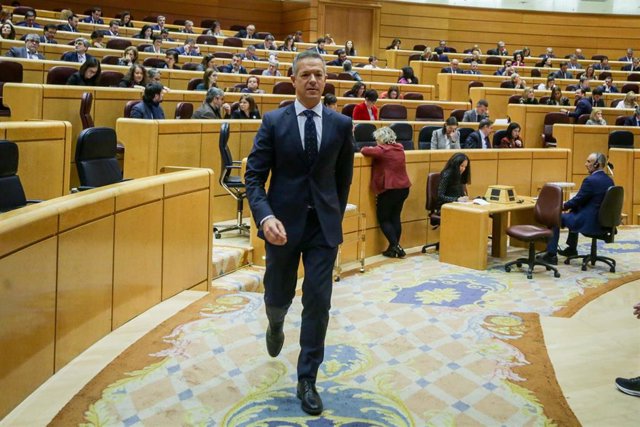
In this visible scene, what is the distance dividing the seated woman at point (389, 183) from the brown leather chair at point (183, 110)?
1742mm

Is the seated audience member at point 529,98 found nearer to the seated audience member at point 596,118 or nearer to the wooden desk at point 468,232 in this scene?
the seated audience member at point 596,118

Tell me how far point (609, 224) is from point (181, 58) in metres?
6.94

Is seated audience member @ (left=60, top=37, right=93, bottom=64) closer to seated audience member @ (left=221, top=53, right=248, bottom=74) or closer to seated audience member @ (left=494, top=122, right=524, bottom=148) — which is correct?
seated audience member @ (left=221, top=53, right=248, bottom=74)

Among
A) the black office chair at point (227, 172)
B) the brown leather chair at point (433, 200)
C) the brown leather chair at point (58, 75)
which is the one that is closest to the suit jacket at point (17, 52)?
the brown leather chair at point (58, 75)

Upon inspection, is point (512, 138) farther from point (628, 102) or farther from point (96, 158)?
point (96, 158)

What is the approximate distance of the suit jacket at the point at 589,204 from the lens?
623cm

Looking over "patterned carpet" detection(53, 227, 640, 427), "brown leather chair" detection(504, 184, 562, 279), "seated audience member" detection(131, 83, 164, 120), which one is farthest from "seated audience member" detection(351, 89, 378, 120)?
"patterned carpet" detection(53, 227, 640, 427)

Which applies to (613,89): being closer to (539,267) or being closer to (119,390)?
(539,267)

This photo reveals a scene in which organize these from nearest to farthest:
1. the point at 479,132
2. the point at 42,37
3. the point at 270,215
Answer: the point at 270,215
the point at 479,132
the point at 42,37

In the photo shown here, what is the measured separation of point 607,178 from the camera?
6.25 m

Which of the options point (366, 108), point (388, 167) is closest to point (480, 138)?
point (366, 108)

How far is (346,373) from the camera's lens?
313cm

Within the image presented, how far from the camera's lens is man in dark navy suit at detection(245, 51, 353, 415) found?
270 cm

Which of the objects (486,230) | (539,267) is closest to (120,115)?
(486,230)
